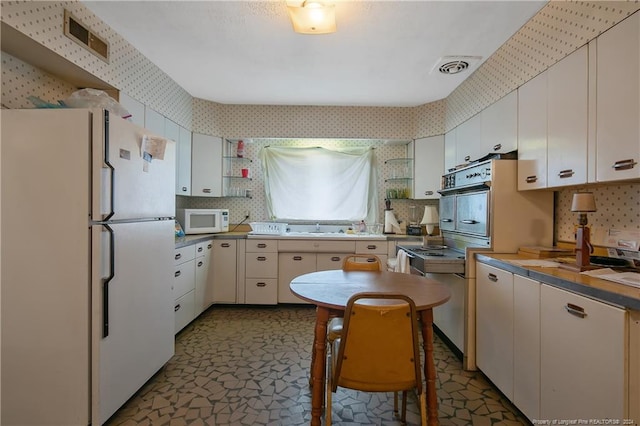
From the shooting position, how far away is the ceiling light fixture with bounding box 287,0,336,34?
1.85 metres

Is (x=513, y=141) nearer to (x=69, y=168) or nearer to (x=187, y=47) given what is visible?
(x=187, y=47)

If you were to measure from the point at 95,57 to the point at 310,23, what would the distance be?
1.58m

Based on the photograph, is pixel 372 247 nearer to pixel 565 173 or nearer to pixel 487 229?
pixel 487 229

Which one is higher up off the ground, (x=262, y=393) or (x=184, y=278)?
(x=184, y=278)

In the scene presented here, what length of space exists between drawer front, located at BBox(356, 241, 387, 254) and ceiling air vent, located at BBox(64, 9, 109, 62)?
2.91m

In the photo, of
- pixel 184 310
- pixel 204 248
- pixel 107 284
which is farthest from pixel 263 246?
pixel 107 284

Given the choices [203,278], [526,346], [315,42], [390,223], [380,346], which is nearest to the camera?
[380,346]

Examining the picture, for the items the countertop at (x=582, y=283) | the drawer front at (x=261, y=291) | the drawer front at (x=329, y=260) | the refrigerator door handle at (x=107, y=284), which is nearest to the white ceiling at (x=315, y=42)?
the refrigerator door handle at (x=107, y=284)

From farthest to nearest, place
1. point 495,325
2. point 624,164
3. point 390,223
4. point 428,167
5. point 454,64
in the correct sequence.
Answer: point 390,223 → point 428,167 → point 454,64 → point 495,325 → point 624,164

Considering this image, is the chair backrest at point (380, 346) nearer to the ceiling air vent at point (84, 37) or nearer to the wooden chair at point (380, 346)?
the wooden chair at point (380, 346)

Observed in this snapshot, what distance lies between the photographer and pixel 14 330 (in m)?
1.50

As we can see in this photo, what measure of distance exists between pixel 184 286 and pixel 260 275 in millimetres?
904

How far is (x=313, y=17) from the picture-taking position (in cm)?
191

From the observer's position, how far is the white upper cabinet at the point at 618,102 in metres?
1.33
